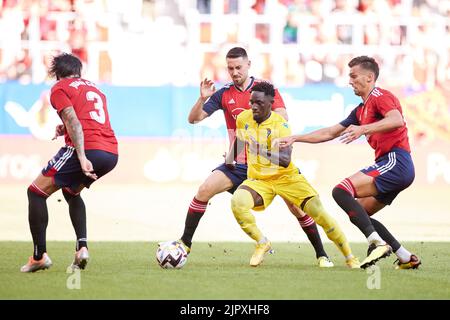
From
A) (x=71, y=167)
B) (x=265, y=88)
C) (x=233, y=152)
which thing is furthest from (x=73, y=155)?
(x=265, y=88)

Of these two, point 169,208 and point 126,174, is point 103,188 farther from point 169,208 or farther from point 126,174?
point 169,208

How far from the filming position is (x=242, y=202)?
945cm

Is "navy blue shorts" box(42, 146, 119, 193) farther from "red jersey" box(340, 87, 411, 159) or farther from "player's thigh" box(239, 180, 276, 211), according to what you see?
"red jersey" box(340, 87, 411, 159)

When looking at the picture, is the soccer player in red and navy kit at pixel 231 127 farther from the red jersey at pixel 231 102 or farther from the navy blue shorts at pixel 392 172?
the navy blue shorts at pixel 392 172

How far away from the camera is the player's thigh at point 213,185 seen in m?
10.1

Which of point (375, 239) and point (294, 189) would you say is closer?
point (375, 239)

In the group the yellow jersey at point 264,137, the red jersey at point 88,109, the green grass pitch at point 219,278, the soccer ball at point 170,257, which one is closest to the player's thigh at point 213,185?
the yellow jersey at point 264,137

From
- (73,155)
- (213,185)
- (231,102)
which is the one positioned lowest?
(213,185)

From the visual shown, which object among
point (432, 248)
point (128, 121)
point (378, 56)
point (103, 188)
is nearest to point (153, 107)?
point (128, 121)

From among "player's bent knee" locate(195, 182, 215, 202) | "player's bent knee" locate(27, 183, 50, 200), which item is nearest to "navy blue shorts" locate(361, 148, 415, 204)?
"player's bent knee" locate(195, 182, 215, 202)

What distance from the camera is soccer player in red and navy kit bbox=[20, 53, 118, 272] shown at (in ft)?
29.5

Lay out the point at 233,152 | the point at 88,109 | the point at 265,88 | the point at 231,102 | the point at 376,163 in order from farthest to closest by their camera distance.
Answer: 1. the point at 231,102
2. the point at 233,152
3. the point at 265,88
4. the point at 376,163
5. the point at 88,109

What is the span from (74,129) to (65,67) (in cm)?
66

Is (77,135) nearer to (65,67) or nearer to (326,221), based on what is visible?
(65,67)
